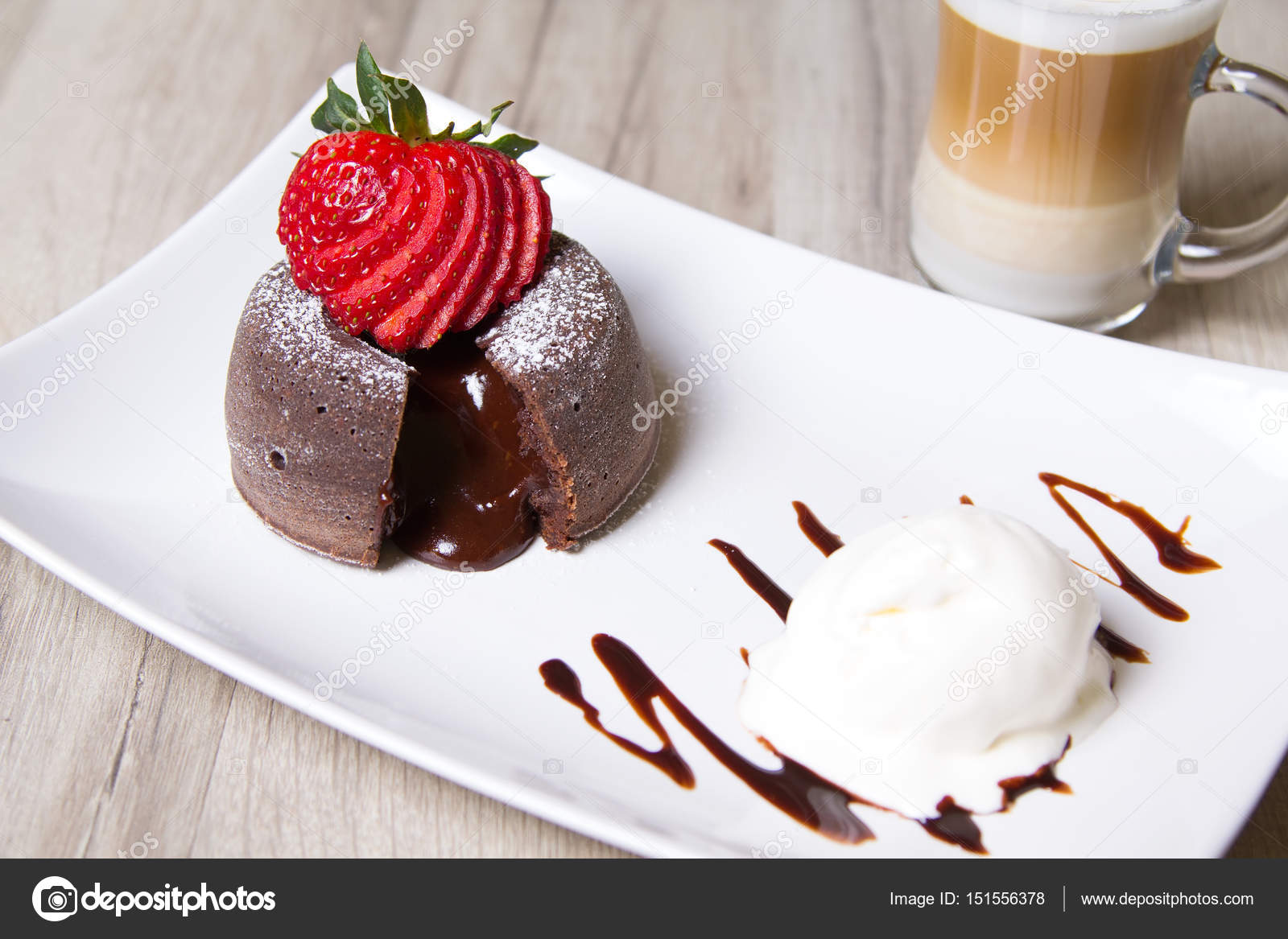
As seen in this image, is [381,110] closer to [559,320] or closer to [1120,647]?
[559,320]

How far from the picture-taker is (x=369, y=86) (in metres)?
1.60

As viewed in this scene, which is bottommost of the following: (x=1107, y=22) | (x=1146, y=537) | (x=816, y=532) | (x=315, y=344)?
(x=816, y=532)

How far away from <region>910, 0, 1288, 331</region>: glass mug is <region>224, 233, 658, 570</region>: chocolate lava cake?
2.34ft

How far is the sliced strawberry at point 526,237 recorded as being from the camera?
1720 mm

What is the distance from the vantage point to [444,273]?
1610 mm

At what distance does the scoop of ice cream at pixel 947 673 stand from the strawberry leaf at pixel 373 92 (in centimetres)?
91

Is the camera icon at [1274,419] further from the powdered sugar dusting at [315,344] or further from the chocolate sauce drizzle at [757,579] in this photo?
the powdered sugar dusting at [315,344]

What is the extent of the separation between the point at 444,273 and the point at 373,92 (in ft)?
0.87

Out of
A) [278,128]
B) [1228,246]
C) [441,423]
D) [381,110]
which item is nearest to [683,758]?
[441,423]

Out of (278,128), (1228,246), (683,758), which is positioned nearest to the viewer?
(683,758)

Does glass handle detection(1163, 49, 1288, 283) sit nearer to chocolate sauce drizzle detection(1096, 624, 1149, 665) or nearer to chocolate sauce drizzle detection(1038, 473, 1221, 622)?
chocolate sauce drizzle detection(1038, 473, 1221, 622)

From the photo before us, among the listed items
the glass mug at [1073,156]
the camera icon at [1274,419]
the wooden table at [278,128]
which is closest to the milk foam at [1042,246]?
the glass mug at [1073,156]
